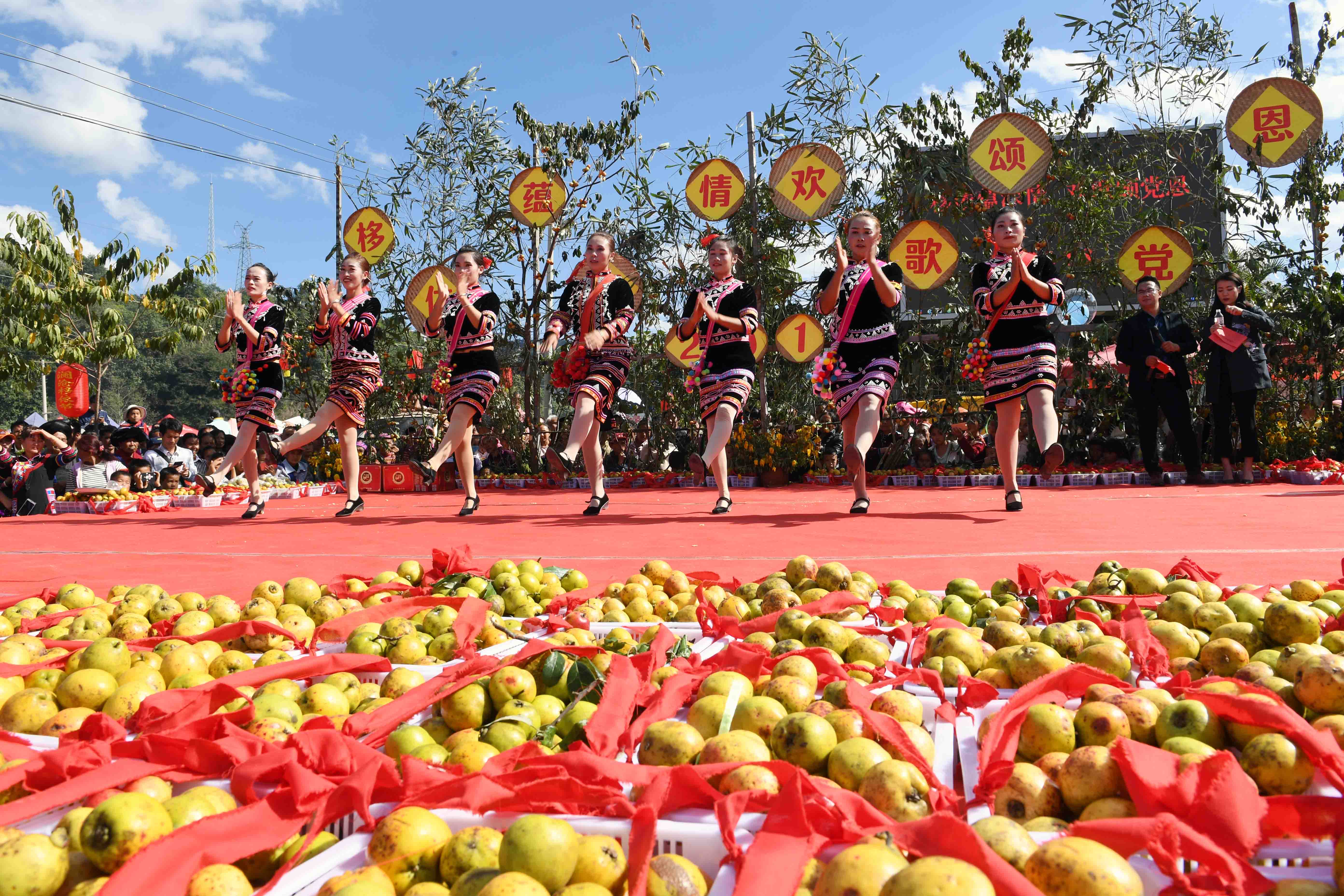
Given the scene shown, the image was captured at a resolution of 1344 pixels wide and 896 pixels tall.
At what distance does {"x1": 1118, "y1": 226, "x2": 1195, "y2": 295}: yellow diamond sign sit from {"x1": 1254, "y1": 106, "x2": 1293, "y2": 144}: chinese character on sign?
1375mm

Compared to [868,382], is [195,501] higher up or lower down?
lower down

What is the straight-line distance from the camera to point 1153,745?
4.95 ft

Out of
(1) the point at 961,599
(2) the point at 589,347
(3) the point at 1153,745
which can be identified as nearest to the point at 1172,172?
(2) the point at 589,347

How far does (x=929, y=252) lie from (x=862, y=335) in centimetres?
519

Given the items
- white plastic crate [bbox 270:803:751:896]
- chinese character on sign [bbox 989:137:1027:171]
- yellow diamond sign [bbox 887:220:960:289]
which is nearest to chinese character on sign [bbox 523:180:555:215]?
yellow diamond sign [bbox 887:220:960:289]

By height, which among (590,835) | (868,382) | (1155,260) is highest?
(1155,260)

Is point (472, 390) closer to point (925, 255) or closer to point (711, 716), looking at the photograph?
point (711, 716)

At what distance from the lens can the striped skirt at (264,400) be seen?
7355mm

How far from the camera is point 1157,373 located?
31.0ft

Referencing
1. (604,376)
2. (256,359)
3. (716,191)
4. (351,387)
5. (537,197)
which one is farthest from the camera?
(537,197)

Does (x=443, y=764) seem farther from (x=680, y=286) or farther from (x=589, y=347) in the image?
(x=680, y=286)

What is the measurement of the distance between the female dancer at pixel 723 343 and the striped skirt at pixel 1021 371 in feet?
5.53

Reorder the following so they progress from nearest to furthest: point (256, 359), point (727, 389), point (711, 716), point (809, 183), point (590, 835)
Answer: point (590, 835) → point (711, 716) → point (727, 389) → point (256, 359) → point (809, 183)

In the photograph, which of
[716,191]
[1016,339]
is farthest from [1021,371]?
[716,191]
